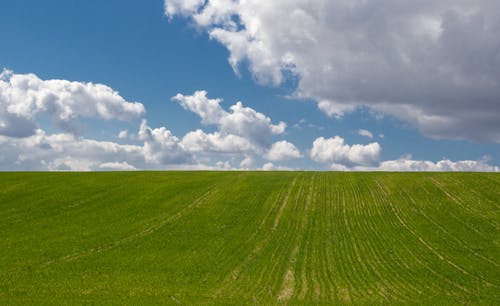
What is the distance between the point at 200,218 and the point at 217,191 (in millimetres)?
12987

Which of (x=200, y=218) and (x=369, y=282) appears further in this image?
(x=200, y=218)

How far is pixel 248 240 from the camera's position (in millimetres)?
40500

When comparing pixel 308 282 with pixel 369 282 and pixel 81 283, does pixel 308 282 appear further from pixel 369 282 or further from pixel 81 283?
pixel 81 283

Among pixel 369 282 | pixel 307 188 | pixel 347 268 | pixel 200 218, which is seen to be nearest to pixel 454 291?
pixel 369 282

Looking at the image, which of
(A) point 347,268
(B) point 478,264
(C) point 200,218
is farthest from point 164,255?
(B) point 478,264

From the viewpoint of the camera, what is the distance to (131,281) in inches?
1133

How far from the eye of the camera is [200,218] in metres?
47.6

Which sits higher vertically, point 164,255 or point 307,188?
point 307,188

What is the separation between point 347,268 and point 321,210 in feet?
61.2

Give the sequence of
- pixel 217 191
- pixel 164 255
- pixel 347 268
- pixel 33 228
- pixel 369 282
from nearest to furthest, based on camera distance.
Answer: pixel 369 282, pixel 347 268, pixel 164 255, pixel 33 228, pixel 217 191

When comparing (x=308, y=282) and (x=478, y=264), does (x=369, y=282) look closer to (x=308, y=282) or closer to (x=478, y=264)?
(x=308, y=282)

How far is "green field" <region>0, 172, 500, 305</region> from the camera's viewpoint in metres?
27.3

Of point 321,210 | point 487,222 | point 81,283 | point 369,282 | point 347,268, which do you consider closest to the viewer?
point 81,283

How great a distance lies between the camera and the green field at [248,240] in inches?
1074
